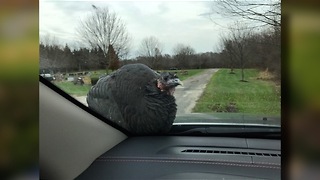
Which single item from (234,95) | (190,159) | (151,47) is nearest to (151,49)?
(151,47)

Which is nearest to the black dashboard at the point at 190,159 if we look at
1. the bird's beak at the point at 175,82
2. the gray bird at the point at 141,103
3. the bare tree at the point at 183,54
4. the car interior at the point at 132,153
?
the car interior at the point at 132,153

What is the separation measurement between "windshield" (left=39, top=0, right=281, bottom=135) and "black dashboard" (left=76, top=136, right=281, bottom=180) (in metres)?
0.15

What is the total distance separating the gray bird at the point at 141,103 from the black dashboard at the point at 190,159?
0.45ft

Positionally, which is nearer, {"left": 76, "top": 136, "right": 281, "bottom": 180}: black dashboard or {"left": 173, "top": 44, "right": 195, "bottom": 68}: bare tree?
{"left": 76, "top": 136, "right": 281, "bottom": 180}: black dashboard

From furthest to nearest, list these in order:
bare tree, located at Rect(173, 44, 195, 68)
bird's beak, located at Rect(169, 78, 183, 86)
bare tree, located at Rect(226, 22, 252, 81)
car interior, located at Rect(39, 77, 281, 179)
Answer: bird's beak, located at Rect(169, 78, 183, 86)
bare tree, located at Rect(173, 44, 195, 68)
bare tree, located at Rect(226, 22, 252, 81)
car interior, located at Rect(39, 77, 281, 179)

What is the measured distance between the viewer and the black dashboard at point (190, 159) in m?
2.02

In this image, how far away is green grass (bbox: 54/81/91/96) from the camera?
2.16 m

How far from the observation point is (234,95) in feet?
7.48

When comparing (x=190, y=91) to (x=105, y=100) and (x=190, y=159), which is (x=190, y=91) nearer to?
(x=190, y=159)

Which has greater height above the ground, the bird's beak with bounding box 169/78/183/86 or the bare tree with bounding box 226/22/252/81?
the bare tree with bounding box 226/22/252/81

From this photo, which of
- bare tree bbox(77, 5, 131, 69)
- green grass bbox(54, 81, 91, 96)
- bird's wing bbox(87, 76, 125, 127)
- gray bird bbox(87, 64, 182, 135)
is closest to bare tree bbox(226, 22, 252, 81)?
gray bird bbox(87, 64, 182, 135)

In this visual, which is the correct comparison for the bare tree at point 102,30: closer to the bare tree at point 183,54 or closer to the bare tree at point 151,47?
the bare tree at point 151,47

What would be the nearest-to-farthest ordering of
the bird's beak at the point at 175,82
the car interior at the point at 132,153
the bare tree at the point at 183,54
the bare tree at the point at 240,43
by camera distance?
the car interior at the point at 132,153
the bare tree at the point at 240,43
the bare tree at the point at 183,54
the bird's beak at the point at 175,82

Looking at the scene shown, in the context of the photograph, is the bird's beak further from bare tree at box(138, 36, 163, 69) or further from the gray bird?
bare tree at box(138, 36, 163, 69)
